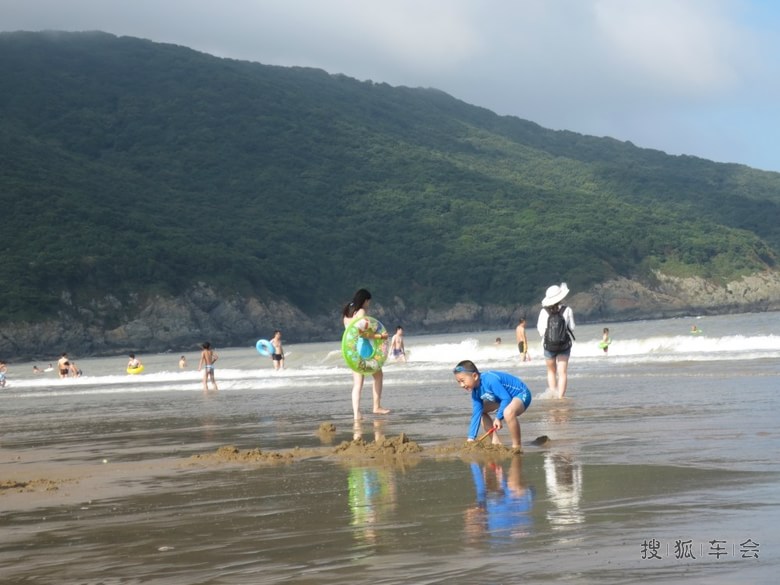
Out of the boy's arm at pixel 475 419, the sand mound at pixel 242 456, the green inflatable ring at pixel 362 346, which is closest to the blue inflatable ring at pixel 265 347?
the green inflatable ring at pixel 362 346

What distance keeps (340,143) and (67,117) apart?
113ft

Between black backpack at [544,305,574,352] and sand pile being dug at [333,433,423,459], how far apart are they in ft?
16.1

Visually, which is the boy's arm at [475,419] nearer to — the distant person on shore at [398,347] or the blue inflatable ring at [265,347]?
the blue inflatable ring at [265,347]

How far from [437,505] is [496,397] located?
2689 mm

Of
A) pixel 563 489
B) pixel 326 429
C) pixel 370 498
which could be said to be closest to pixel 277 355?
pixel 326 429

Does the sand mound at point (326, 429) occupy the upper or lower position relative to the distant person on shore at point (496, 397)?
lower

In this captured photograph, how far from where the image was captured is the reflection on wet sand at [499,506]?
5.94 meters

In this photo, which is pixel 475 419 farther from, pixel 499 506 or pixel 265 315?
pixel 265 315

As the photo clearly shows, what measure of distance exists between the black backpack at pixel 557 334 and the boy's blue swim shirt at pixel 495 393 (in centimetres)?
533

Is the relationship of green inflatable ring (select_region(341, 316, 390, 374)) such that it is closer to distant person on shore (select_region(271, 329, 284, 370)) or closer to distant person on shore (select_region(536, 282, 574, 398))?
distant person on shore (select_region(536, 282, 574, 398))

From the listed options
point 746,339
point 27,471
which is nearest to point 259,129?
point 746,339

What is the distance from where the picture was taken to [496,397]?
9.59 m

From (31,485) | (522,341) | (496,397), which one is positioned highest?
(522,341)

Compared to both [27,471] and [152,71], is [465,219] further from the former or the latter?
[27,471]
